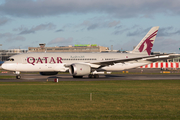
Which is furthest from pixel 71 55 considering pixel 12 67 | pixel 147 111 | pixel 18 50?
pixel 18 50

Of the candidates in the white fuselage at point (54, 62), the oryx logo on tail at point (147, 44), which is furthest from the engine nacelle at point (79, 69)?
the oryx logo on tail at point (147, 44)

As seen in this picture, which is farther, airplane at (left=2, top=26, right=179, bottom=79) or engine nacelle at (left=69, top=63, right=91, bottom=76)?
airplane at (left=2, top=26, right=179, bottom=79)

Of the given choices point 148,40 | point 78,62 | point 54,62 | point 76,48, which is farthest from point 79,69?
point 76,48

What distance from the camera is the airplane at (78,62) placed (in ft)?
134

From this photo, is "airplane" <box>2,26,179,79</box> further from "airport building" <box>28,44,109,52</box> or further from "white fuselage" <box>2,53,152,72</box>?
"airport building" <box>28,44,109,52</box>

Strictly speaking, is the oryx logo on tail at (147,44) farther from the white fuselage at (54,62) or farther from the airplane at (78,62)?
the white fuselage at (54,62)

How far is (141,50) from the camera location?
4947 cm

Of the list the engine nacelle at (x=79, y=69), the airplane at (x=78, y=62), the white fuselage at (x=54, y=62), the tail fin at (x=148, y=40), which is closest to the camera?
the engine nacelle at (x=79, y=69)

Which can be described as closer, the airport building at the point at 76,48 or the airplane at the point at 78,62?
the airplane at the point at 78,62

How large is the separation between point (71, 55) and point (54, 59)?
3.60 m

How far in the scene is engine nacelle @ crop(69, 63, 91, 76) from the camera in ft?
130

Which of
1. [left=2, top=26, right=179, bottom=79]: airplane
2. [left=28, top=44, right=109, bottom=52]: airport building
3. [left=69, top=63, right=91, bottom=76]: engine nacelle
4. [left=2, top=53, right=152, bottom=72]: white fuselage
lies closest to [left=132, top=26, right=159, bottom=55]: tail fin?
[left=2, top=26, right=179, bottom=79]: airplane

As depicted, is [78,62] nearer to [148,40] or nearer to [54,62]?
[54,62]

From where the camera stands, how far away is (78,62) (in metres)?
44.8
